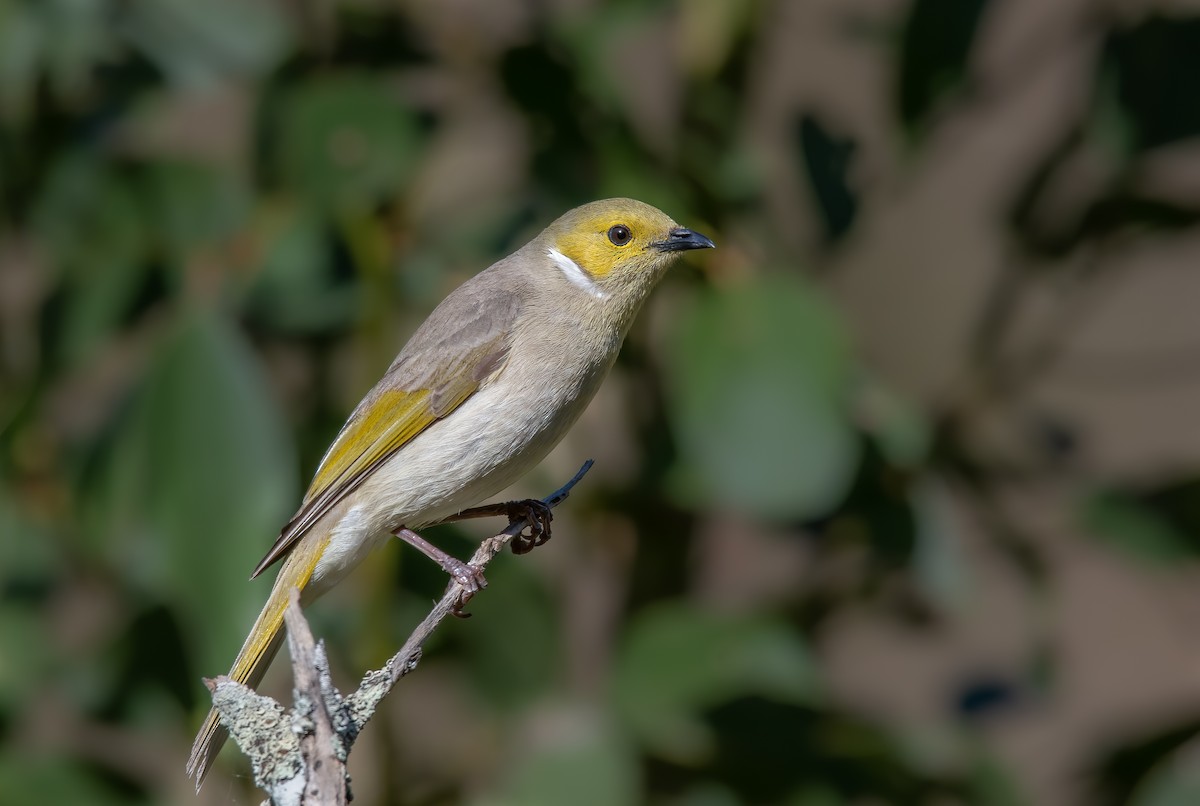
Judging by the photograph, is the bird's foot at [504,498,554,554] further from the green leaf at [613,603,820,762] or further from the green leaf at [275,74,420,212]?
the green leaf at [275,74,420,212]

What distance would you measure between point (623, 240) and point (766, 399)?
595 mm

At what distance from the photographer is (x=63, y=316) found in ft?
12.9

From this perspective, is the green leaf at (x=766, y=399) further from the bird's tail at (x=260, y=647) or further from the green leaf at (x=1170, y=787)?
the green leaf at (x=1170, y=787)

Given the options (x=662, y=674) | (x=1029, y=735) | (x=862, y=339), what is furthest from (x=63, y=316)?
(x=1029, y=735)

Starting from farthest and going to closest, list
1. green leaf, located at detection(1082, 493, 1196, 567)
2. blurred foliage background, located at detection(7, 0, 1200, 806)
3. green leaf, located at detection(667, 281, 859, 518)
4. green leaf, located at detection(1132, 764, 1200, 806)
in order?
green leaf, located at detection(1082, 493, 1196, 567), green leaf, located at detection(1132, 764, 1200, 806), blurred foliage background, located at detection(7, 0, 1200, 806), green leaf, located at detection(667, 281, 859, 518)

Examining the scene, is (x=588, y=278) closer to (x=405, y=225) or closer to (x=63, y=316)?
(x=405, y=225)

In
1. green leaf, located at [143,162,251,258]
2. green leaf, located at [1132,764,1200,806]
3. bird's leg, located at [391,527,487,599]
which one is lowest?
green leaf, located at [1132,764,1200,806]

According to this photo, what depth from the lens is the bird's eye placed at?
3500mm

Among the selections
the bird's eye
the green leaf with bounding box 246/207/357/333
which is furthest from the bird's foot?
the green leaf with bounding box 246/207/357/333

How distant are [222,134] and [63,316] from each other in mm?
1724

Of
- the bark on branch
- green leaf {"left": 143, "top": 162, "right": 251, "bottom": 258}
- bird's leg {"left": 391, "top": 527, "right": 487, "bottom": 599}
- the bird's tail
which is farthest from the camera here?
green leaf {"left": 143, "top": 162, "right": 251, "bottom": 258}

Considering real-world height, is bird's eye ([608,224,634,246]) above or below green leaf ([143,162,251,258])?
below

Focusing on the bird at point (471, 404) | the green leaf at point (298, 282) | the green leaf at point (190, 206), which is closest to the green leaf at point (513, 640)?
the bird at point (471, 404)

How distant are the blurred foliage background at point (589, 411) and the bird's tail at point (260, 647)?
72 mm
